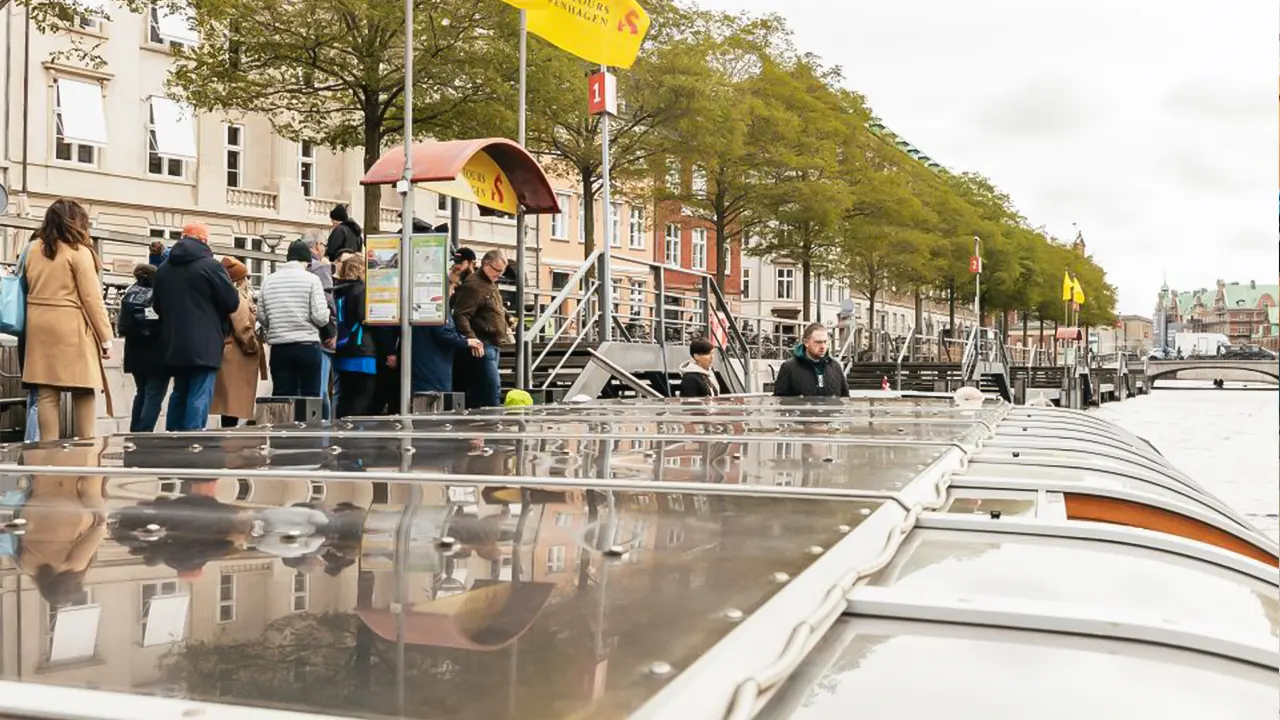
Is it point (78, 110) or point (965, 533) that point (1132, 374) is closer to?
point (78, 110)

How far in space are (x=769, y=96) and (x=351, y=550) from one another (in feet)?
101

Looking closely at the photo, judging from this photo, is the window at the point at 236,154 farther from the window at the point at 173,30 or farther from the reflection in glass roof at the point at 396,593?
the reflection in glass roof at the point at 396,593

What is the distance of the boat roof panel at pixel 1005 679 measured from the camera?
1360 millimetres

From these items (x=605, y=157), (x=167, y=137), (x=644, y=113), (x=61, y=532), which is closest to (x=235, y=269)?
(x=605, y=157)

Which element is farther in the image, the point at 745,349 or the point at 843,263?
the point at 843,263

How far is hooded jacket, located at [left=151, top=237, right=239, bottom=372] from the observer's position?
23.0 feet

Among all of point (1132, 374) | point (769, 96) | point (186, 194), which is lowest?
point (1132, 374)

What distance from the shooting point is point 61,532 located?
2232 mm

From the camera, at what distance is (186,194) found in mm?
30719

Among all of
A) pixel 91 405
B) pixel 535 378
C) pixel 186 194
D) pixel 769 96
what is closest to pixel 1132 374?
pixel 769 96

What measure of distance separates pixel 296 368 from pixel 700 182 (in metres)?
24.9

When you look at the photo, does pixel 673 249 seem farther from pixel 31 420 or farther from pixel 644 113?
pixel 31 420

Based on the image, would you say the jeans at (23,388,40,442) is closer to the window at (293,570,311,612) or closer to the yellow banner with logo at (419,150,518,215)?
the yellow banner with logo at (419,150,518,215)

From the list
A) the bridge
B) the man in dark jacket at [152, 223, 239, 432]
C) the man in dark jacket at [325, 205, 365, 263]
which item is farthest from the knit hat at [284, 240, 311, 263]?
the bridge
